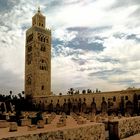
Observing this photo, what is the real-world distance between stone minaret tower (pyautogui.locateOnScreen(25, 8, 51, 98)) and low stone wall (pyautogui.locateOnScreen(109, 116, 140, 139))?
1647 inches

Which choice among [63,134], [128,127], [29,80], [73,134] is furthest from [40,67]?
[63,134]

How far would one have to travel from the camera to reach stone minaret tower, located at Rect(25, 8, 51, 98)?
188 feet

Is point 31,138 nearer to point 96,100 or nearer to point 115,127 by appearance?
point 115,127

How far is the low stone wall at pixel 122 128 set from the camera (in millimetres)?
13898

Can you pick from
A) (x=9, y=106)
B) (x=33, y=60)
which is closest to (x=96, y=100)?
(x=9, y=106)

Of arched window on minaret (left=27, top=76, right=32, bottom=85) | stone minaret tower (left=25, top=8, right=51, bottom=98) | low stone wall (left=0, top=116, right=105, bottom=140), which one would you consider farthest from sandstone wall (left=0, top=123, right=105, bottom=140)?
arched window on minaret (left=27, top=76, right=32, bottom=85)

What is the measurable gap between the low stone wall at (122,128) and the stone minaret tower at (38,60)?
137 feet

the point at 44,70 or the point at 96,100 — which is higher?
the point at 44,70

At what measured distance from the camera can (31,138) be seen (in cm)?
864

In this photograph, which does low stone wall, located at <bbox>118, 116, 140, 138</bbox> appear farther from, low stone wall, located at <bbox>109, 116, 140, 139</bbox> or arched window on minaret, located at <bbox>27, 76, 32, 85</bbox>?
arched window on minaret, located at <bbox>27, 76, 32, 85</bbox>

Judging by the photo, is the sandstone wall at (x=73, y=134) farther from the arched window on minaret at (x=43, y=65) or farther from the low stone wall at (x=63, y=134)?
the arched window on minaret at (x=43, y=65)

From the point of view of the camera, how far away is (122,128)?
14336mm

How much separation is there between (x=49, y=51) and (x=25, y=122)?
44072mm

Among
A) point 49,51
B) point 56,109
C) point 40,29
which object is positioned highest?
point 40,29
